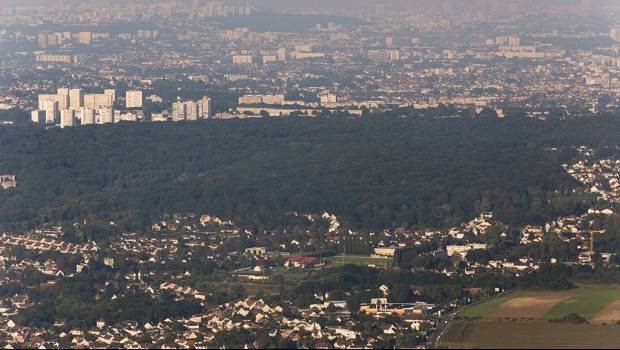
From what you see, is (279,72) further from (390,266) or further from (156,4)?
(390,266)

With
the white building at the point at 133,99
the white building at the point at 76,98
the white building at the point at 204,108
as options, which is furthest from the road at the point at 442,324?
the white building at the point at 133,99

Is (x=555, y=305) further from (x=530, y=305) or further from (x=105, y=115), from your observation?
(x=105, y=115)

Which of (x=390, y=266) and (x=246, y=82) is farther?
(x=246, y=82)

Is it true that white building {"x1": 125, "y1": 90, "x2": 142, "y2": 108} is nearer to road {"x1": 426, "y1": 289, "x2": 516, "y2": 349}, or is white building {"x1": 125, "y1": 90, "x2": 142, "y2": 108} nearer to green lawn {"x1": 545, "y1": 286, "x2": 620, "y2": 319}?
green lawn {"x1": 545, "y1": 286, "x2": 620, "y2": 319}

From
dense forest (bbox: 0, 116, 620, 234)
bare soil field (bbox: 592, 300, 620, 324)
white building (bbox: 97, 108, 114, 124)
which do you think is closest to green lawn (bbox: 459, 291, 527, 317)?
bare soil field (bbox: 592, 300, 620, 324)

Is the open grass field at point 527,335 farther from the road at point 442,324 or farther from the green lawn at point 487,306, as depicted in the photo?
the green lawn at point 487,306

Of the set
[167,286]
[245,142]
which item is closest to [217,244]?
[167,286]
